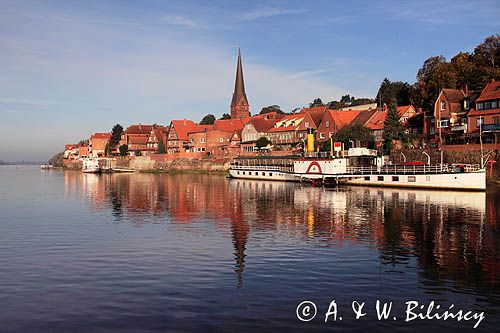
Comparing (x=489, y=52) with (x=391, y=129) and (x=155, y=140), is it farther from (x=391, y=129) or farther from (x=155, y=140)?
(x=155, y=140)

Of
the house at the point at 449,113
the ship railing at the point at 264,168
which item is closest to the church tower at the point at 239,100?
the ship railing at the point at 264,168

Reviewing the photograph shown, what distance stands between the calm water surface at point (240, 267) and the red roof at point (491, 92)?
3564cm

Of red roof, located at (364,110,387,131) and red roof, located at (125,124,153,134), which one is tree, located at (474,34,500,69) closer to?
red roof, located at (364,110,387,131)

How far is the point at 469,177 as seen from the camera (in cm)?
5903

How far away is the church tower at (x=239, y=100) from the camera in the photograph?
183875 mm

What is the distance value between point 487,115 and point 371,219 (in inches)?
1802

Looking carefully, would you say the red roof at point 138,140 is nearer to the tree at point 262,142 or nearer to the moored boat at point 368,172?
the tree at point 262,142

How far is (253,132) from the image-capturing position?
440ft

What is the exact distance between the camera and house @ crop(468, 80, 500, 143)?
2810 inches

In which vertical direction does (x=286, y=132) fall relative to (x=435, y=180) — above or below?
above

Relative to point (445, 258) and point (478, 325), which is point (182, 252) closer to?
point (445, 258)

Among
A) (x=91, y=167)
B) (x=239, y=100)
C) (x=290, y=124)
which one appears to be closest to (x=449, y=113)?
(x=290, y=124)

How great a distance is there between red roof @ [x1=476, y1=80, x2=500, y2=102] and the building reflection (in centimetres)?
2338

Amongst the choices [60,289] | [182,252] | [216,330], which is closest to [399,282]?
[216,330]
